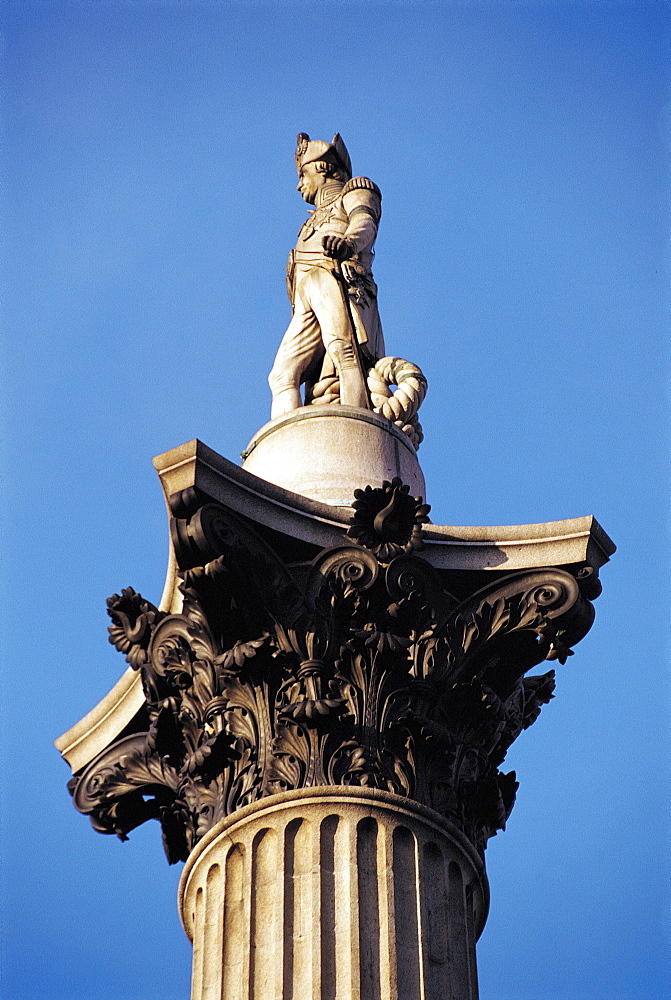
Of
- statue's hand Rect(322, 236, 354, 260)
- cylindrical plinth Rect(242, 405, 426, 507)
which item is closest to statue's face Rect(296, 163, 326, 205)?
statue's hand Rect(322, 236, 354, 260)

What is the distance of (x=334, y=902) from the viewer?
15562 millimetres

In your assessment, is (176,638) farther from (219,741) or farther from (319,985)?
(319,985)

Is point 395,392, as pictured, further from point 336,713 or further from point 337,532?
point 336,713

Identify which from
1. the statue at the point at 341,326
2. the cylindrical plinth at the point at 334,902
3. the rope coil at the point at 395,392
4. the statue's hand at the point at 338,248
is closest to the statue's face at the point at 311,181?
the statue at the point at 341,326

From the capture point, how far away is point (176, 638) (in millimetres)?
17484

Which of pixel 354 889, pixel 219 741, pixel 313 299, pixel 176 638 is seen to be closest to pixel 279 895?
pixel 354 889

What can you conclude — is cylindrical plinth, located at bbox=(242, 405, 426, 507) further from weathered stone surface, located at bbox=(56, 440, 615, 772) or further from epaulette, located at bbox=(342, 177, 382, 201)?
epaulette, located at bbox=(342, 177, 382, 201)

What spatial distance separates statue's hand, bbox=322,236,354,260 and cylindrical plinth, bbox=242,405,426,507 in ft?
11.2

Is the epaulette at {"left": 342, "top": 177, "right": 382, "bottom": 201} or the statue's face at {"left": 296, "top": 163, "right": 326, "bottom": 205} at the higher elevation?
the statue's face at {"left": 296, "top": 163, "right": 326, "bottom": 205}

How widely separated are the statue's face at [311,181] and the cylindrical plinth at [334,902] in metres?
11.2

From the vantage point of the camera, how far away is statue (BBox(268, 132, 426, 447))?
21203 mm

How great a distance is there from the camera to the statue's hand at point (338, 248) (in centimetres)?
2275

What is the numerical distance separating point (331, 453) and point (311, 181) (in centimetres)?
696

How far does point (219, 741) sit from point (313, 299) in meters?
7.42
